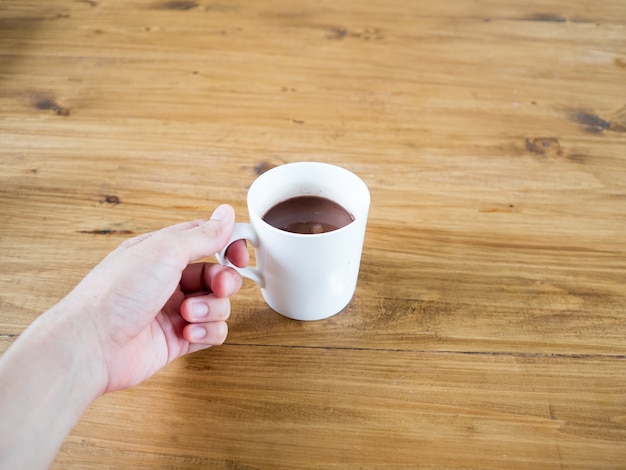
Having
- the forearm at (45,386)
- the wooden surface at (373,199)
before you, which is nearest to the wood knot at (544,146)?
the wooden surface at (373,199)

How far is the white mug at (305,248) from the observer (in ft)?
2.08

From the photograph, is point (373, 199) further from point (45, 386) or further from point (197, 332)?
point (45, 386)

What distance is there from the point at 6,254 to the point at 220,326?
363 mm

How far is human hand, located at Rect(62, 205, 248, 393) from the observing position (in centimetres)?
60

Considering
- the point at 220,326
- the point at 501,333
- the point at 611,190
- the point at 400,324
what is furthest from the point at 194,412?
the point at 611,190

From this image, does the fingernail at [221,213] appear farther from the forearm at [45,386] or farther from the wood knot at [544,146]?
the wood knot at [544,146]

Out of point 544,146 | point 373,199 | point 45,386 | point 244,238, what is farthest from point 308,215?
point 544,146

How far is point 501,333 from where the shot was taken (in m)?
0.72

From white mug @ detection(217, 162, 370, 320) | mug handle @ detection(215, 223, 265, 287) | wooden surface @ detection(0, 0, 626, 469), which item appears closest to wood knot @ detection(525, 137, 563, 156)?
wooden surface @ detection(0, 0, 626, 469)

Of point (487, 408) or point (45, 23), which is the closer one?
point (487, 408)

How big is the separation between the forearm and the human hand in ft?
0.06

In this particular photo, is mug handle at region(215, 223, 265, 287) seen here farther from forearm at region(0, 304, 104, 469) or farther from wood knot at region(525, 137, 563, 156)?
wood knot at region(525, 137, 563, 156)

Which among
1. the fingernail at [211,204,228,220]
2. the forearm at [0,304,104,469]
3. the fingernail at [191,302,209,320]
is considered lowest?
the fingernail at [191,302,209,320]

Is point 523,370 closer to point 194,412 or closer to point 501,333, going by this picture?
point 501,333
